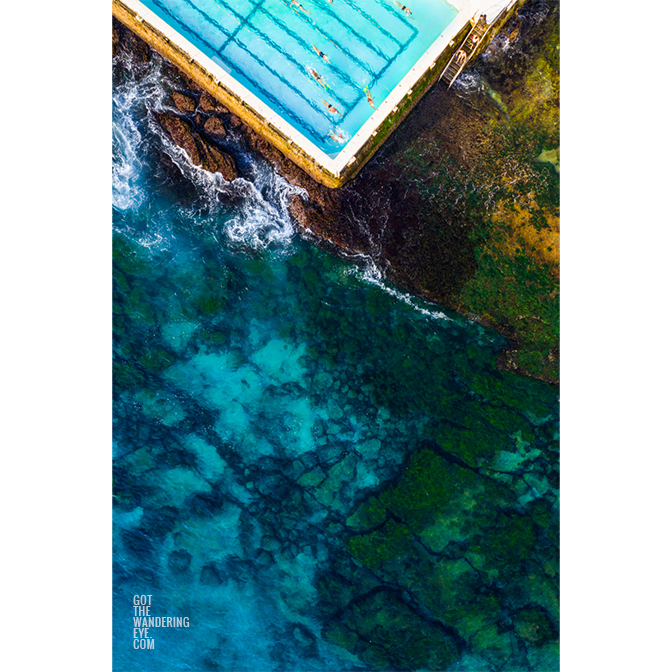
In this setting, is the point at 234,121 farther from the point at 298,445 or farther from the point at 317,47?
the point at 298,445

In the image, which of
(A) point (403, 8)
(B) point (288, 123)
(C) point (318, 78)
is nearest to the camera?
(A) point (403, 8)

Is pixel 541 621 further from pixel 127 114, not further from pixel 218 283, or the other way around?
pixel 127 114

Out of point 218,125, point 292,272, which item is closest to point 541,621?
point 292,272

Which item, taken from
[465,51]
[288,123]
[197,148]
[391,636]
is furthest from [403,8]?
[391,636]

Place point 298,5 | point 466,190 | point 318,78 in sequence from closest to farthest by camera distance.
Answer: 1. point 298,5
2. point 318,78
3. point 466,190

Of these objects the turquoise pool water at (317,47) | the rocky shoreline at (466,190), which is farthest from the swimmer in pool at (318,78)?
the rocky shoreline at (466,190)

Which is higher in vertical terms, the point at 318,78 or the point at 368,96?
the point at 318,78

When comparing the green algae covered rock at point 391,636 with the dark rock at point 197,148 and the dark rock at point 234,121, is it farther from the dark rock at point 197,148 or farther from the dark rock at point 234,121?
the dark rock at point 234,121
